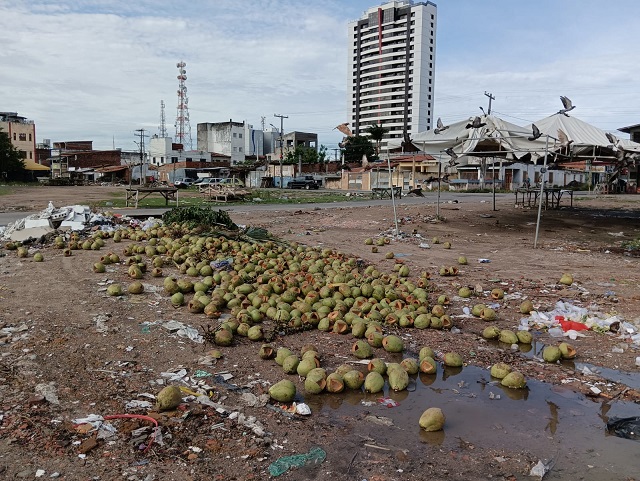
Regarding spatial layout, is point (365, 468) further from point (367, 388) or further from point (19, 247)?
point (19, 247)

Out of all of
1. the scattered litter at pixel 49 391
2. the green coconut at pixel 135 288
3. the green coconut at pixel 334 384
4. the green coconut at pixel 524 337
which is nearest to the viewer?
the scattered litter at pixel 49 391

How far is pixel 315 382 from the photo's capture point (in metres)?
3.72

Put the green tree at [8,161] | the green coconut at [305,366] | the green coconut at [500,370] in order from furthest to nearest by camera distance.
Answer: the green tree at [8,161], the green coconut at [500,370], the green coconut at [305,366]

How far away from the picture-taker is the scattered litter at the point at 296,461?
2.71 meters

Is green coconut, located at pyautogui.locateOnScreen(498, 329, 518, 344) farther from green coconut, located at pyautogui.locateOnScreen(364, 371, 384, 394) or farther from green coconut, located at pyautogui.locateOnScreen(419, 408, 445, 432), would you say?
green coconut, located at pyautogui.locateOnScreen(419, 408, 445, 432)

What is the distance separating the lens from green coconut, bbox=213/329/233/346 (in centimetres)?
455

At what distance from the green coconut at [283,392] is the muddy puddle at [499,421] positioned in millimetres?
164

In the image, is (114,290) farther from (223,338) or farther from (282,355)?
(282,355)

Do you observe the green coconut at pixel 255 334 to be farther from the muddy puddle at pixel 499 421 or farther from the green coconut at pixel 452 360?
the green coconut at pixel 452 360

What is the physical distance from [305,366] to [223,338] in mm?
971

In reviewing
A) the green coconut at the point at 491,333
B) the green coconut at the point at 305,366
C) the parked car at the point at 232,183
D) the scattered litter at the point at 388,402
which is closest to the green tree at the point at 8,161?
the parked car at the point at 232,183

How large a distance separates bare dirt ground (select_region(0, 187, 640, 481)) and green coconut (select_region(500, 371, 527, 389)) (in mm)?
75

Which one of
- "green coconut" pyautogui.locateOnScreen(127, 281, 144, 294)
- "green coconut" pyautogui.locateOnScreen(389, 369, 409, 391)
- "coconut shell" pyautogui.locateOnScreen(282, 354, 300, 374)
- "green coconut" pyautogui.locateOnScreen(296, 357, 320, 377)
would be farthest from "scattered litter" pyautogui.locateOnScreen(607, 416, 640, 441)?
"green coconut" pyautogui.locateOnScreen(127, 281, 144, 294)

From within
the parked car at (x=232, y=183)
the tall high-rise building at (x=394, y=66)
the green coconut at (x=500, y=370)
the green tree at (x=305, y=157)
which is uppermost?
the tall high-rise building at (x=394, y=66)
